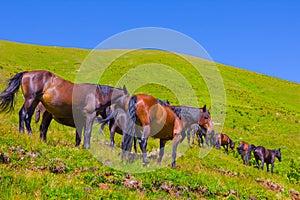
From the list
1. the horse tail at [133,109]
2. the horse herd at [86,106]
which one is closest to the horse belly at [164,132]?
the horse herd at [86,106]

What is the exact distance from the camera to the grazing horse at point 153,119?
42.1 feet

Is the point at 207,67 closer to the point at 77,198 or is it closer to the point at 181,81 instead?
the point at 181,81

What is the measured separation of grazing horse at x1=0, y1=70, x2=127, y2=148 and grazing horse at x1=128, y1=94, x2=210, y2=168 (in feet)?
4.45

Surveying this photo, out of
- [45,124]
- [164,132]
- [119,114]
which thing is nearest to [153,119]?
[164,132]

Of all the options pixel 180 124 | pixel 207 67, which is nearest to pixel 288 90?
pixel 207 67

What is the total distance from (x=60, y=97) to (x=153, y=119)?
3.46 m

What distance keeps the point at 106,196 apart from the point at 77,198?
2.10 feet

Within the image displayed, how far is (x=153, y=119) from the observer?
13.2m

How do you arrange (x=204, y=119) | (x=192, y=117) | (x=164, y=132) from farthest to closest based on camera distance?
1. (x=204, y=119)
2. (x=192, y=117)
3. (x=164, y=132)

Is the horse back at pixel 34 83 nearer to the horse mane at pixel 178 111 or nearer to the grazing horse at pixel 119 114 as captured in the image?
the grazing horse at pixel 119 114

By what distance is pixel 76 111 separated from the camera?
13.3 metres

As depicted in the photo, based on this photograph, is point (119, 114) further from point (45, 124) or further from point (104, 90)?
point (45, 124)

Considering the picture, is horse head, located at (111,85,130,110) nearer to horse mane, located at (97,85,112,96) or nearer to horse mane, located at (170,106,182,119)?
horse mane, located at (97,85,112,96)

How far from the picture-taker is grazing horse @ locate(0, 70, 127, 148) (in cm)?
1305
